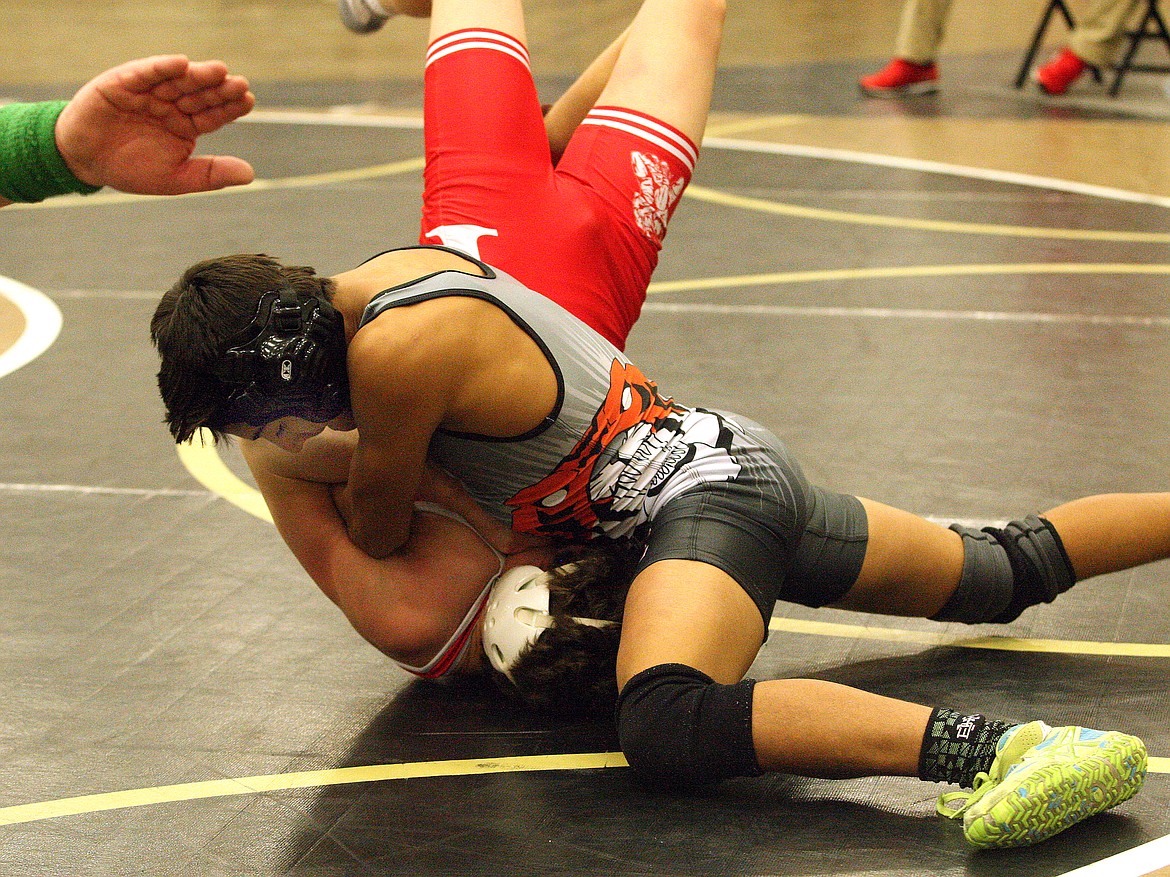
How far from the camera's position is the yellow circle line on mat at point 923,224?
5.41 m

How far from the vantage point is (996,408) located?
12.6ft

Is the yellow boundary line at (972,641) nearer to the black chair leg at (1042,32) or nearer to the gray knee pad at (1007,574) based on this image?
the gray knee pad at (1007,574)

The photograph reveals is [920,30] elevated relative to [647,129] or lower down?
lower down

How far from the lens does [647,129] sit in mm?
3002

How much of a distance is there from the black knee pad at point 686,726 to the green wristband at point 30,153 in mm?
1289

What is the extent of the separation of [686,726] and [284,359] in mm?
812

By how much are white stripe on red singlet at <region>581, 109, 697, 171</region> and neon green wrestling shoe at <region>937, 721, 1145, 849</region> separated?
55.8 inches

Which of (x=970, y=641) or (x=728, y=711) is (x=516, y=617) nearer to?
(x=728, y=711)

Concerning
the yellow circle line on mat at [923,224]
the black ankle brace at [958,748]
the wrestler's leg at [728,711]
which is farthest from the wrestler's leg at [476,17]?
the yellow circle line on mat at [923,224]

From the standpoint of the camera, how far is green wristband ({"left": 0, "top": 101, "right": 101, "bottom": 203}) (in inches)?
95.2

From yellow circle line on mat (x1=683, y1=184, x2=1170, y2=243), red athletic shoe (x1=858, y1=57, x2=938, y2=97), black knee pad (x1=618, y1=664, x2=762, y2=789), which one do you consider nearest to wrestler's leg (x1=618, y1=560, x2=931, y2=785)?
black knee pad (x1=618, y1=664, x2=762, y2=789)

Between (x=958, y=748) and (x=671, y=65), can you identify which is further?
(x=671, y=65)

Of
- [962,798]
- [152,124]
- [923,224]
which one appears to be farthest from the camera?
[923,224]

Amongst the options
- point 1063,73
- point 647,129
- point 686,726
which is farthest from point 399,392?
point 1063,73
